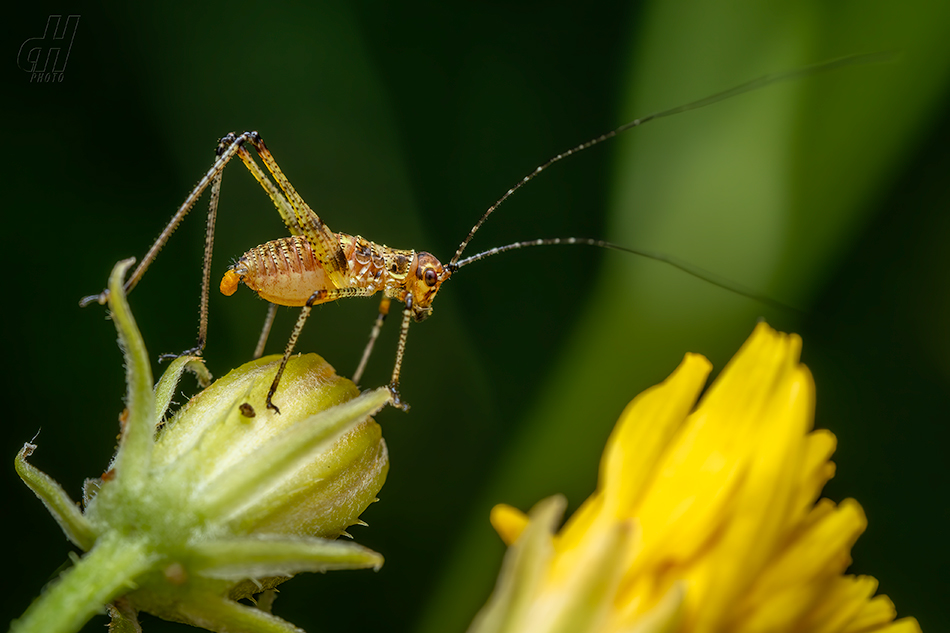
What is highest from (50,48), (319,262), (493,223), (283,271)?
(493,223)

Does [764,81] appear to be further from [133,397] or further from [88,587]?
[88,587]

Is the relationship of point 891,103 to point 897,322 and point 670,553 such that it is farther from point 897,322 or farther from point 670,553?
point 670,553

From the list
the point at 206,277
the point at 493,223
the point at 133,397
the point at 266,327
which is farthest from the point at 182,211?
the point at 493,223

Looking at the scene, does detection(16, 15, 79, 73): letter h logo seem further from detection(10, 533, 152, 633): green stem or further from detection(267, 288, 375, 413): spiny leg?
detection(10, 533, 152, 633): green stem

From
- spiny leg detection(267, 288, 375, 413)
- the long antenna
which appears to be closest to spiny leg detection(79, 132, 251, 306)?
spiny leg detection(267, 288, 375, 413)

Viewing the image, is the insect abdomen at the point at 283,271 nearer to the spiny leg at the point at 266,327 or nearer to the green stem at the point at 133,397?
the spiny leg at the point at 266,327

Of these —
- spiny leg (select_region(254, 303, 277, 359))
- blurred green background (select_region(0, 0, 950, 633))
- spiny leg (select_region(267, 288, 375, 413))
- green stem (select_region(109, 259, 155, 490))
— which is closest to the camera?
green stem (select_region(109, 259, 155, 490))

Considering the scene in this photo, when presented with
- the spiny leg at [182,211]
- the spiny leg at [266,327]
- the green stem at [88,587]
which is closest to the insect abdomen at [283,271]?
the spiny leg at [266,327]
